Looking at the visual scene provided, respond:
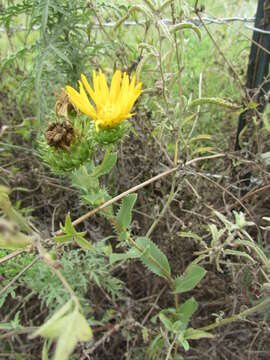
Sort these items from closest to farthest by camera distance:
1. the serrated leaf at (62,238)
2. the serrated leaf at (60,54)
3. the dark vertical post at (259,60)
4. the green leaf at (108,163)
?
the serrated leaf at (62,238), the green leaf at (108,163), the serrated leaf at (60,54), the dark vertical post at (259,60)

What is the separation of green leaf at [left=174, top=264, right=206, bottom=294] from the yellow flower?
404 mm

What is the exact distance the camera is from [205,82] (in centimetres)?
180

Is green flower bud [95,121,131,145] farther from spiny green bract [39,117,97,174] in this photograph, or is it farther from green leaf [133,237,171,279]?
green leaf [133,237,171,279]

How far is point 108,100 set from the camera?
2.98 feet

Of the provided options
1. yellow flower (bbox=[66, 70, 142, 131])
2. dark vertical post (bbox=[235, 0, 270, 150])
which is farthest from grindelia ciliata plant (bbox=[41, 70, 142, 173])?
dark vertical post (bbox=[235, 0, 270, 150])

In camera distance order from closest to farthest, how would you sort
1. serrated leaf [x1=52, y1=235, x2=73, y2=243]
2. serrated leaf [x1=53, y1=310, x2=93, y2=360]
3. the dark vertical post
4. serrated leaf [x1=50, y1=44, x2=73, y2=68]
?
serrated leaf [x1=53, y1=310, x2=93, y2=360] → serrated leaf [x1=52, y1=235, x2=73, y2=243] → serrated leaf [x1=50, y1=44, x2=73, y2=68] → the dark vertical post

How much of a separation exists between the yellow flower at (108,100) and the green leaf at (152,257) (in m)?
0.29

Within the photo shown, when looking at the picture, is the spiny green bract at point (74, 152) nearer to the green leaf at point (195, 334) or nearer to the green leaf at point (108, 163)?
the green leaf at point (108, 163)

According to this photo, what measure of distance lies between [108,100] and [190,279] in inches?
19.2

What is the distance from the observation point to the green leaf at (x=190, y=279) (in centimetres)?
96

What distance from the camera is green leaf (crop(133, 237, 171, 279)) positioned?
929 millimetres

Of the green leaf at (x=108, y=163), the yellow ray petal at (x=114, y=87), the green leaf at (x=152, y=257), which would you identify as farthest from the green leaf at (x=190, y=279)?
the yellow ray petal at (x=114, y=87)

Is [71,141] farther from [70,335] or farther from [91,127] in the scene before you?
[70,335]

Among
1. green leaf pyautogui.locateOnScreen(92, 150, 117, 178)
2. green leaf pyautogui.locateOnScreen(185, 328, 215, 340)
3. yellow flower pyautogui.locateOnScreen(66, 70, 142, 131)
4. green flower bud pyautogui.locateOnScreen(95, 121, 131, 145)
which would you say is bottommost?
green leaf pyautogui.locateOnScreen(185, 328, 215, 340)
